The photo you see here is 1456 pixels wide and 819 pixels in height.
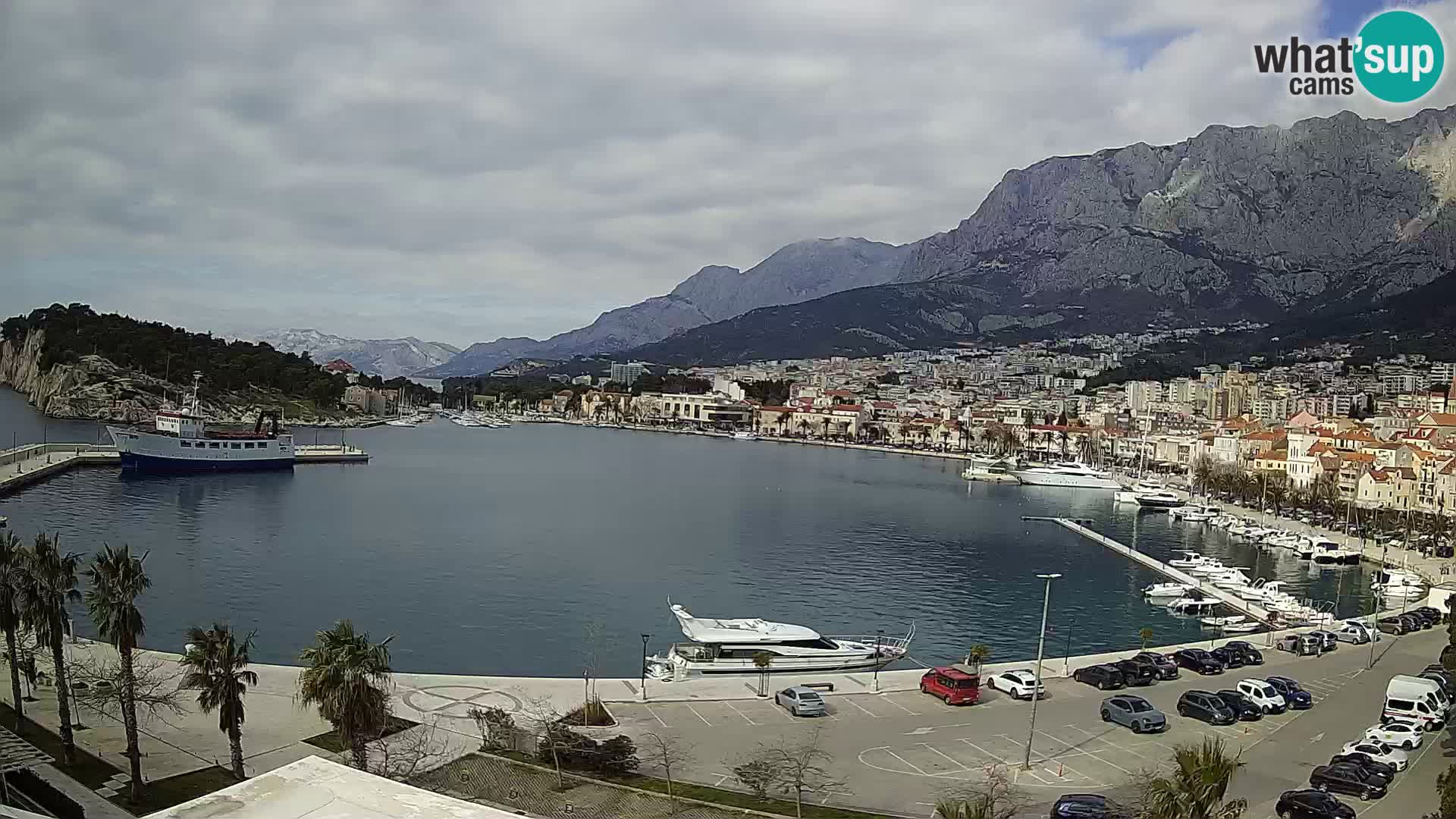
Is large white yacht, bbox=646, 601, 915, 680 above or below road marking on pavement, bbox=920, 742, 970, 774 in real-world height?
below

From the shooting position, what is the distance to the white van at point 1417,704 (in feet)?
50.2

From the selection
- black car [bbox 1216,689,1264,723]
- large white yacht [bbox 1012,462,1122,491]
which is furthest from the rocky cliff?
black car [bbox 1216,689,1264,723]

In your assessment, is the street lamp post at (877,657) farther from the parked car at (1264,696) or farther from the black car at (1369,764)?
the black car at (1369,764)

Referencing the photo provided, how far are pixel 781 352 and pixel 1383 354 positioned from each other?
103 m

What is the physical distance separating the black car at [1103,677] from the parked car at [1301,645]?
5802mm

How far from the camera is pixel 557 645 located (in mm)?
21969

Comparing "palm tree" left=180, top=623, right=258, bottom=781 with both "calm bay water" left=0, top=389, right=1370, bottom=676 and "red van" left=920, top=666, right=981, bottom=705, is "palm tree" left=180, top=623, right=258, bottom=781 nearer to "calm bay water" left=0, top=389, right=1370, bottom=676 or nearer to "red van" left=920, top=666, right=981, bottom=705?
"calm bay water" left=0, top=389, right=1370, bottom=676

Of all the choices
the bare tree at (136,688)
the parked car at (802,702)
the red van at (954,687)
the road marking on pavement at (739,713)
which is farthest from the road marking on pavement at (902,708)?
the bare tree at (136,688)

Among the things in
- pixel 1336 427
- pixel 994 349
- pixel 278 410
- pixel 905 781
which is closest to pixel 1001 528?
pixel 905 781

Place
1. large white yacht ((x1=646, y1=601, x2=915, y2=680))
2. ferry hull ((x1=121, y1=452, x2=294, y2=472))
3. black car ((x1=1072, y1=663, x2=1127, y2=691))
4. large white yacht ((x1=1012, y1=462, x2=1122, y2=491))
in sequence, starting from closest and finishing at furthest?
black car ((x1=1072, y1=663, x2=1127, y2=691)) < large white yacht ((x1=646, y1=601, x2=915, y2=680)) < ferry hull ((x1=121, y1=452, x2=294, y2=472)) < large white yacht ((x1=1012, y1=462, x2=1122, y2=491))

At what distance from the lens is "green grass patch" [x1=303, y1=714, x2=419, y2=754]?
13281 millimetres

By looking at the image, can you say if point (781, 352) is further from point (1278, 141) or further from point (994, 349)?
point (1278, 141)

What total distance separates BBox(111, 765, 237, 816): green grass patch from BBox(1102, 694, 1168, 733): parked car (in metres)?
12.0

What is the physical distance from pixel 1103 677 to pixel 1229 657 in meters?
3.64
